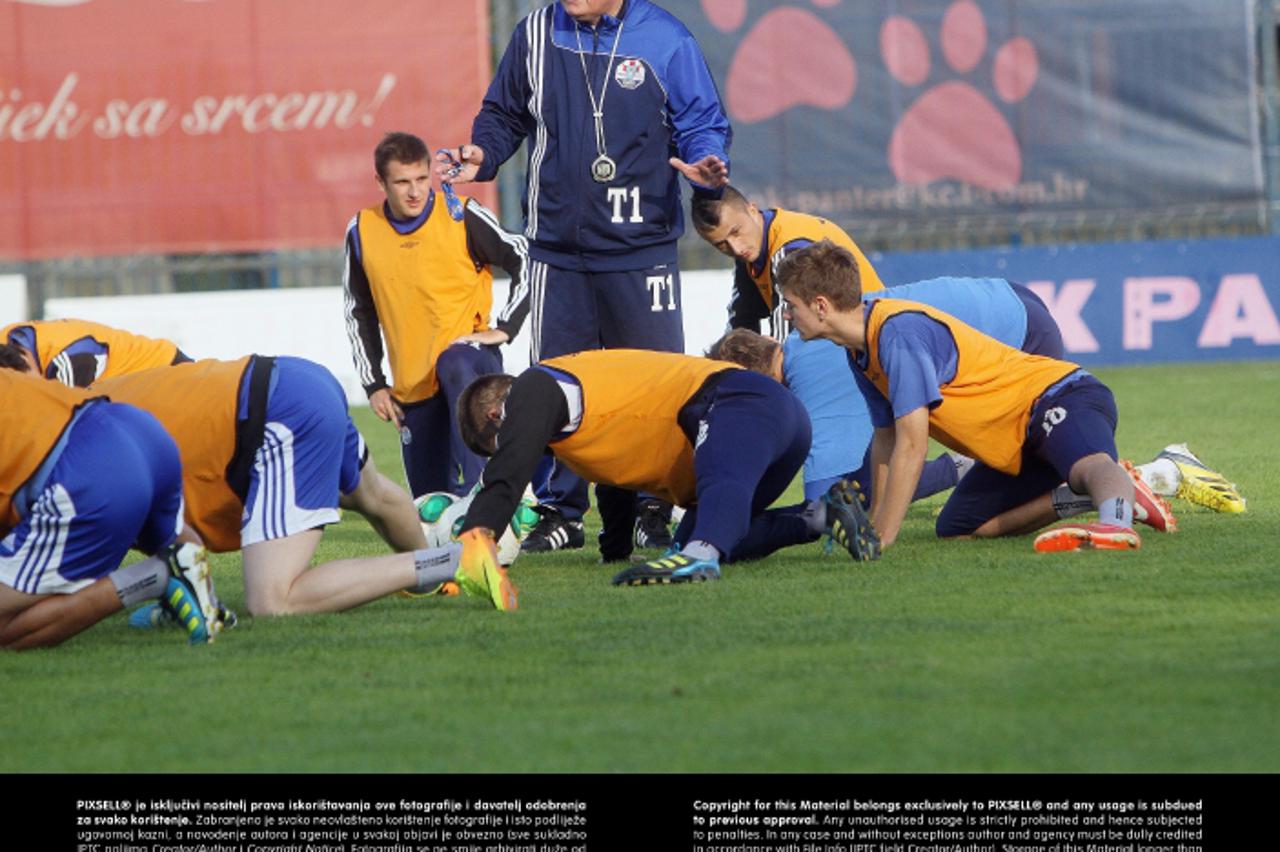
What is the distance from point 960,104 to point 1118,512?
964cm

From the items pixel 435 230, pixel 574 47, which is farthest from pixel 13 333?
pixel 574 47

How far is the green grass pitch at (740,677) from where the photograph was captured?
13.5 feet

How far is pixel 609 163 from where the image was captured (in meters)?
8.38

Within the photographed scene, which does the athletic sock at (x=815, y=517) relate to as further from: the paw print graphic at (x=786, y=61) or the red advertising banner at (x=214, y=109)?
the red advertising banner at (x=214, y=109)

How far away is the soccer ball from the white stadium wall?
24.0ft

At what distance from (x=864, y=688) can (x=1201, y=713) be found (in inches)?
30.9

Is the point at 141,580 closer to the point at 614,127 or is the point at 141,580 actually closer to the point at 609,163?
the point at 609,163

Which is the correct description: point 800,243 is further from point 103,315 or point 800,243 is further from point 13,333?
point 103,315

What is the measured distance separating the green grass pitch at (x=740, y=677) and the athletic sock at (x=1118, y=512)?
0.20 m

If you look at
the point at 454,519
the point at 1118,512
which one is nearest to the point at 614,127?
the point at 454,519

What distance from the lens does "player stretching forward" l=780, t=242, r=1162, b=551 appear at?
6832 millimetres

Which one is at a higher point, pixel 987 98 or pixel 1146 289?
pixel 987 98

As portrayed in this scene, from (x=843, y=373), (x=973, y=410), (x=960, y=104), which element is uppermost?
(x=960, y=104)

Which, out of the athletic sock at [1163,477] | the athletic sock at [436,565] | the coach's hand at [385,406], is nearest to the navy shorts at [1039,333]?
the athletic sock at [1163,477]
